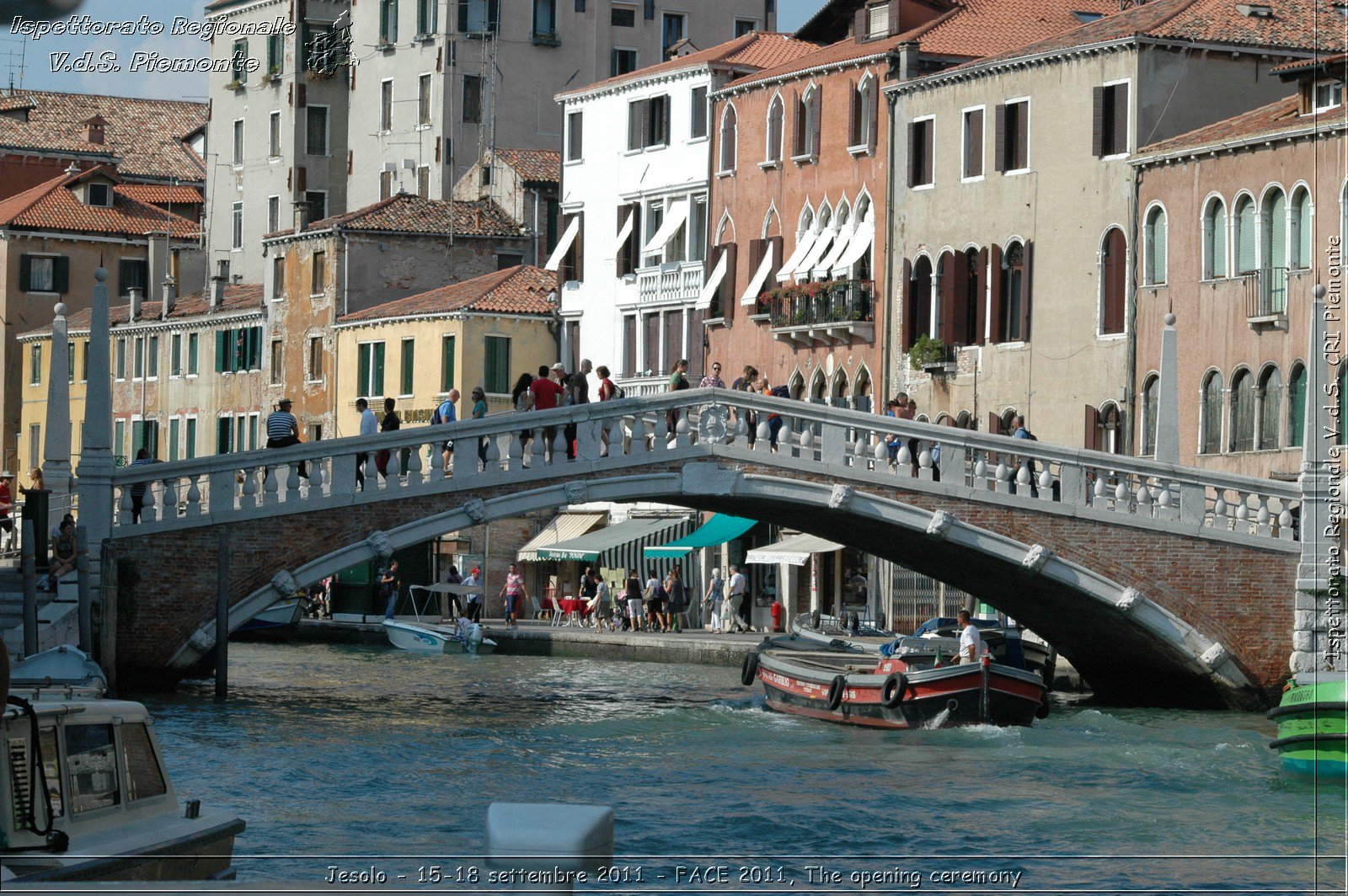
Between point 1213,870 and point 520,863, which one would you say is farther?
point 1213,870

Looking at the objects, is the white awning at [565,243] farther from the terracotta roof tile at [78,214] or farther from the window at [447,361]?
the terracotta roof tile at [78,214]

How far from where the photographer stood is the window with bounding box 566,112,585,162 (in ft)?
130

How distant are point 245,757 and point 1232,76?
15.6m

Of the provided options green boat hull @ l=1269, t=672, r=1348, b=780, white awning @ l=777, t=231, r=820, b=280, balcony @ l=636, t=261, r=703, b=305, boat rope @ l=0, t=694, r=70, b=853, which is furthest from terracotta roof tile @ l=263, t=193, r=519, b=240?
boat rope @ l=0, t=694, r=70, b=853

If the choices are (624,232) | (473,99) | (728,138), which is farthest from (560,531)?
(473,99)

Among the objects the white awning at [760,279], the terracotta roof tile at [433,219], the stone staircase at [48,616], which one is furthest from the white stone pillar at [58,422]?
the terracotta roof tile at [433,219]

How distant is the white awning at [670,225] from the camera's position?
3678 centimetres

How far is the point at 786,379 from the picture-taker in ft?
110

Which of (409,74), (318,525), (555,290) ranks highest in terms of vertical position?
(409,74)

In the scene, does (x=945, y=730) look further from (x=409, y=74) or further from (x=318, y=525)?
(x=409, y=74)

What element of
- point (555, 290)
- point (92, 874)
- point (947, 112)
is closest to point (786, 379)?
point (947, 112)

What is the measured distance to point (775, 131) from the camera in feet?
113

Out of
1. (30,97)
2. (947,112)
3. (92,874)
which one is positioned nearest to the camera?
(92,874)

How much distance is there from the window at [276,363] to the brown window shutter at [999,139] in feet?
Answer: 66.1
